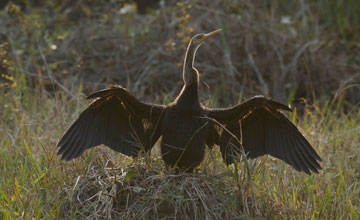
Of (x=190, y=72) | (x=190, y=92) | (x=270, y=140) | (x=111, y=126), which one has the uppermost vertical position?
(x=190, y=72)

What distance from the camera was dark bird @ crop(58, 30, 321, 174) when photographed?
154 inches

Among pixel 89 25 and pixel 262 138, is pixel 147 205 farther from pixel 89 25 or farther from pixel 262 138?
pixel 89 25

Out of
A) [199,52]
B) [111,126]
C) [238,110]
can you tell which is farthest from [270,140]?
[199,52]

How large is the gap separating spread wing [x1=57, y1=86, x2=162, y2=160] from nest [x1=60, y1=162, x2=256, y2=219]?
20cm

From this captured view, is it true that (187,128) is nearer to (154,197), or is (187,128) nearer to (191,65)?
(191,65)

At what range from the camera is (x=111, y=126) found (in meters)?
4.06

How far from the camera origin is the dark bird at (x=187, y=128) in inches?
154

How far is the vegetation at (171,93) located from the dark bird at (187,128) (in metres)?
0.14

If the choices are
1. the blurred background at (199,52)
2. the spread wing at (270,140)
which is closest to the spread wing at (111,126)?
the spread wing at (270,140)

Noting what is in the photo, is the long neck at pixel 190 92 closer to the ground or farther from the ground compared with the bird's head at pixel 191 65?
closer to the ground

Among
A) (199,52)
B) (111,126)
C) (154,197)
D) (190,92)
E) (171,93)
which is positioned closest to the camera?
(154,197)

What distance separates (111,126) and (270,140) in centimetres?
113

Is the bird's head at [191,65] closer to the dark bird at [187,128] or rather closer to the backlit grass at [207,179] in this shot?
the dark bird at [187,128]

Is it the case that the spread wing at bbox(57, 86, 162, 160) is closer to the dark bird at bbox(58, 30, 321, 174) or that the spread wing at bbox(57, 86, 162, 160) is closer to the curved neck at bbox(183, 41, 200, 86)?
the dark bird at bbox(58, 30, 321, 174)
